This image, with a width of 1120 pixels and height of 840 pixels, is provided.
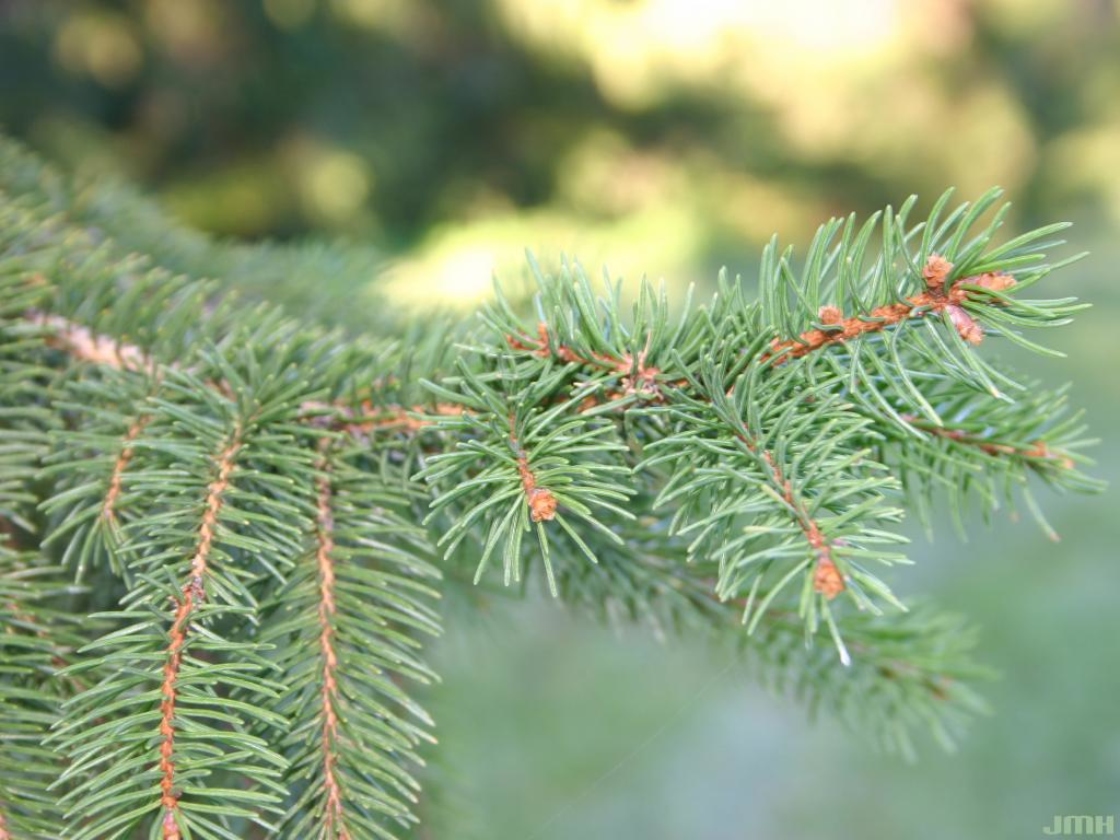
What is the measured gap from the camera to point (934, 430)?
40cm

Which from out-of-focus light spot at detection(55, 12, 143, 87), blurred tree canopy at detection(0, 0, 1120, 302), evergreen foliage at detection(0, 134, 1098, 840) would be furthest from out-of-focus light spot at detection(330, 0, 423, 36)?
evergreen foliage at detection(0, 134, 1098, 840)

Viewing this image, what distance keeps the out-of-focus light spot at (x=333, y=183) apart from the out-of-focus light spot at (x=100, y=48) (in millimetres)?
622

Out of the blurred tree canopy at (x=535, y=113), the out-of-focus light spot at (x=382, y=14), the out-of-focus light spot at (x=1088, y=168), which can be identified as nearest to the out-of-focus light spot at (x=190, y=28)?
the blurred tree canopy at (x=535, y=113)

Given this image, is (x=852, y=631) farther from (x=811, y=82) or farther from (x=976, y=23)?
(x=976, y=23)

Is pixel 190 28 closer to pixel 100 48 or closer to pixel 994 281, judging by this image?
pixel 100 48

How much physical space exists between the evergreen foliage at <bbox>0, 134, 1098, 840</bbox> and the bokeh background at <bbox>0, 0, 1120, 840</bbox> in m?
1.10

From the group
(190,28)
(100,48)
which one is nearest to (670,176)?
(190,28)

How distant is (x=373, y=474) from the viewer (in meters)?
0.37

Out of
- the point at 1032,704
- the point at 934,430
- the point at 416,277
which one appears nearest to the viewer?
the point at 934,430

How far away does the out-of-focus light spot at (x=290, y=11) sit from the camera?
2699 millimetres

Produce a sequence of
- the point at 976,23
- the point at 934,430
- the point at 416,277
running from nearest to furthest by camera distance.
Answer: the point at 934,430
the point at 416,277
the point at 976,23

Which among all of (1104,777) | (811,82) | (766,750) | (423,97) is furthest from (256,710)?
(811,82)

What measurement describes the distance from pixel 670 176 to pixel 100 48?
6.85 ft

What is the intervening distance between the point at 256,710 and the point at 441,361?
17 cm
